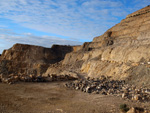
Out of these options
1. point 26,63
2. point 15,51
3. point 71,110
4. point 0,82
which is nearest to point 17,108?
point 71,110

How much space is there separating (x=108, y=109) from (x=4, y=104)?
13.5 feet

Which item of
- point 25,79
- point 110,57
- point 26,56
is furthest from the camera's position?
point 26,56

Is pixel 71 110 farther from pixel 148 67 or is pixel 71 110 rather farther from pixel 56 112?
pixel 148 67

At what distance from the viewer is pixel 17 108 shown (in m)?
5.51

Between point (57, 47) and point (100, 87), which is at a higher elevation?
point (57, 47)

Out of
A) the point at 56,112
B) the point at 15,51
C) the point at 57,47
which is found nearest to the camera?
the point at 56,112

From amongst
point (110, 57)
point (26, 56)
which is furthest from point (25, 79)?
point (26, 56)

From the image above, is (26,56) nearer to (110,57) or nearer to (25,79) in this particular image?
(110,57)

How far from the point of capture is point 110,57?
18109 millimetres

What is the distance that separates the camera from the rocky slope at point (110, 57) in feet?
40.3

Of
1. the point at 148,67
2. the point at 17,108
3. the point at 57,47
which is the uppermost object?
the point at 57,47

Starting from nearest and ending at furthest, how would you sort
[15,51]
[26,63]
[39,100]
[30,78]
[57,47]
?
[39,100]
[30,78]
[26,63]
[15,51]
[57,47]

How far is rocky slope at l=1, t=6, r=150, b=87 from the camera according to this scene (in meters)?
12.3

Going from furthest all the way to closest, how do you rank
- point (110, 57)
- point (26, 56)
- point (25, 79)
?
point (26, 56), point (110, 57), point (25, 79)
